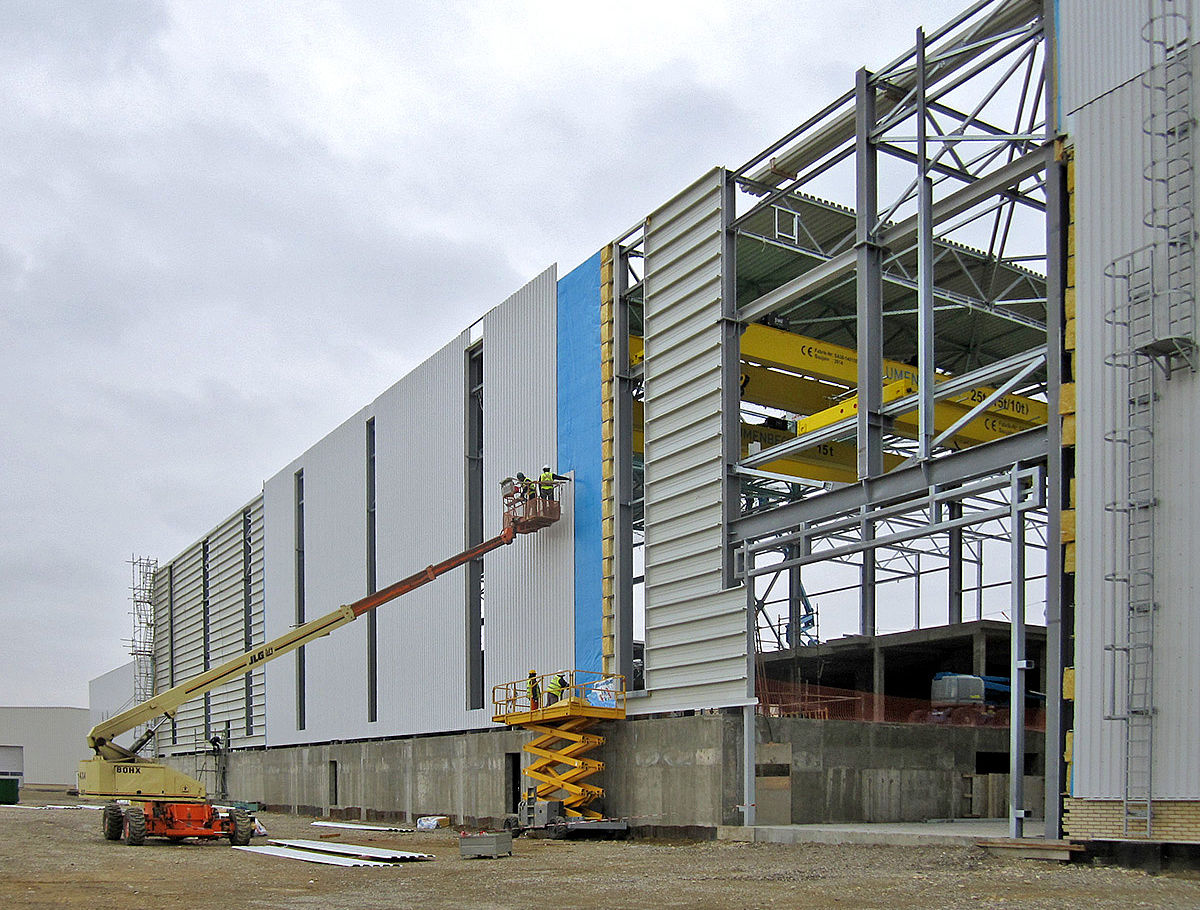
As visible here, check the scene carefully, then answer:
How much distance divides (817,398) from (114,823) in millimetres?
19970

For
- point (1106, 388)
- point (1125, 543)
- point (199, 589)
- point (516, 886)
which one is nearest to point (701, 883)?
point (516, 886)

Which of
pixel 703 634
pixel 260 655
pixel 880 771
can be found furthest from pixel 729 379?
pixel 260 655

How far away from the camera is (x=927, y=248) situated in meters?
22.6

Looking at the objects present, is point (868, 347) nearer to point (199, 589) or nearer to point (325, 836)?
point (325, 836)

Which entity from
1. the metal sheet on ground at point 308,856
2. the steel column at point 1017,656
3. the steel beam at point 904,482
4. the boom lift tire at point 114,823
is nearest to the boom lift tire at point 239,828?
the metal sheet on ground at point 308,856

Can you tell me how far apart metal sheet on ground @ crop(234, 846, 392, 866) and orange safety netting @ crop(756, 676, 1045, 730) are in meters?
8.61

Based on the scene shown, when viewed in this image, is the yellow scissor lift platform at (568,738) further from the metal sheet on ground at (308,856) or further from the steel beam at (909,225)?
the steel beam at (909,225)

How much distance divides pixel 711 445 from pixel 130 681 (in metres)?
73.0

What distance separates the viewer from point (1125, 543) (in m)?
18.2

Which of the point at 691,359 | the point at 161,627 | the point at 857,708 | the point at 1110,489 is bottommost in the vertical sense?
the point at 161,627

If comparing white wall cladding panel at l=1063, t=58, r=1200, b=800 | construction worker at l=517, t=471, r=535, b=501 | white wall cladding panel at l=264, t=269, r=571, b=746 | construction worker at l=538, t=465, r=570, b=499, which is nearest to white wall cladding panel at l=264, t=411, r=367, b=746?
white wall cladding panel at l=264, t=269, r=571, b=746

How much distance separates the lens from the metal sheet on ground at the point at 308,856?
23302 millimetres

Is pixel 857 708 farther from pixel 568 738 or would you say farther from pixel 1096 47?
pixel 1096 47

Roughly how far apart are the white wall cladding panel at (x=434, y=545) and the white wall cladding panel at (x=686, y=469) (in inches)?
134
